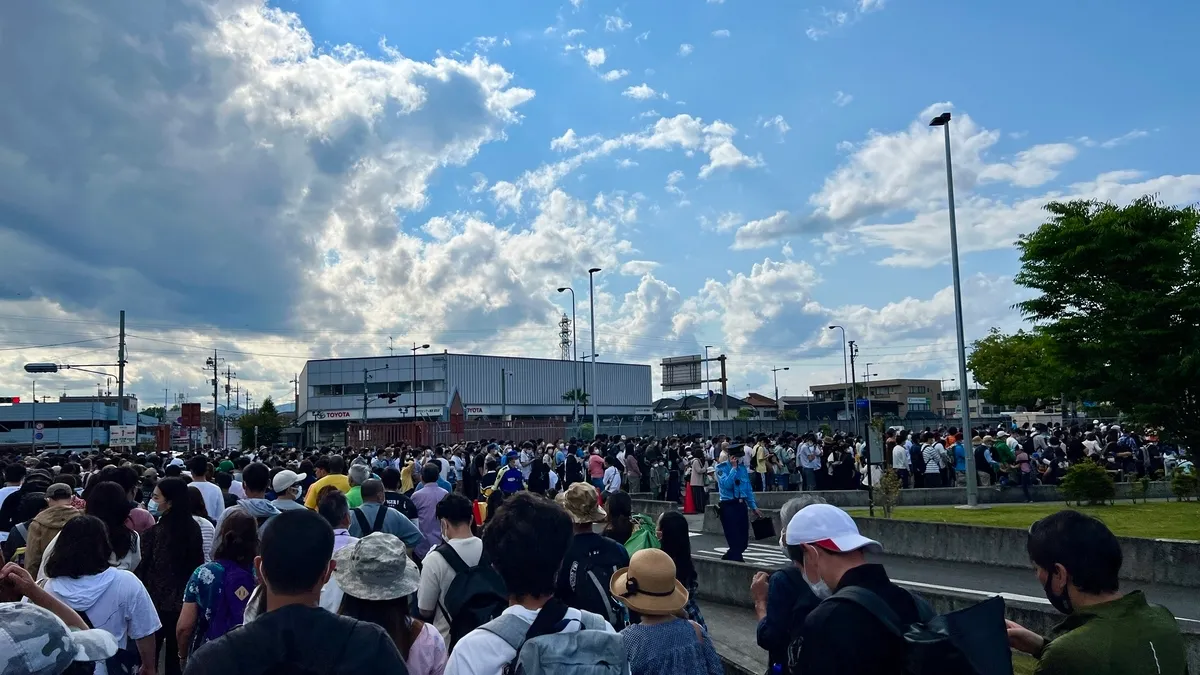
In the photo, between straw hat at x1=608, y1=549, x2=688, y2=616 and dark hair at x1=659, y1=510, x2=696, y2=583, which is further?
dark hair at x1=659, y1=510, x2=696, y2=583

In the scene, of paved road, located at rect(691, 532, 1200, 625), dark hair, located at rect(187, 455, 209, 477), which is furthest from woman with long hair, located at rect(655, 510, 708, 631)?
dark hair, located at rect(187, 455, 209, 477)

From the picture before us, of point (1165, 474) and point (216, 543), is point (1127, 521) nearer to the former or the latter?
point (1165, 474)

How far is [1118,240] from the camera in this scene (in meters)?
15.7

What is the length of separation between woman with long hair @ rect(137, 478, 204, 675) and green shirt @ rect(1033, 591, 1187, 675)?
5.49 metres

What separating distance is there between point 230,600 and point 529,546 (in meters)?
2.71

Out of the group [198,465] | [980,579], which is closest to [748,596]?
[980,579]

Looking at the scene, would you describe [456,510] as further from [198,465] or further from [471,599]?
[198,465]

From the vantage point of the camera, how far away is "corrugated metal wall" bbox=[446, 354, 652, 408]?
331ft

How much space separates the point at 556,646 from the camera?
2916mm

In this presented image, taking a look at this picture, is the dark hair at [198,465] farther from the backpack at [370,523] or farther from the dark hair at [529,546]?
the dark hair at [529,546]

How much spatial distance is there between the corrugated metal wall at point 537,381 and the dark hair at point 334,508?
284ft

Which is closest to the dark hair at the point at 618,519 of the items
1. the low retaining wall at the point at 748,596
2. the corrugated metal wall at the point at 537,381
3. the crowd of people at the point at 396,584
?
the crowd of people at the point at 396,584

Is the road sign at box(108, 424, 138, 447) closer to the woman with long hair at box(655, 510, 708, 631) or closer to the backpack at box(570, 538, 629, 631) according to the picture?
the woman with long hair at box(655, 510, 708, 631)

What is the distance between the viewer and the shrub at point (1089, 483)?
741 inches
